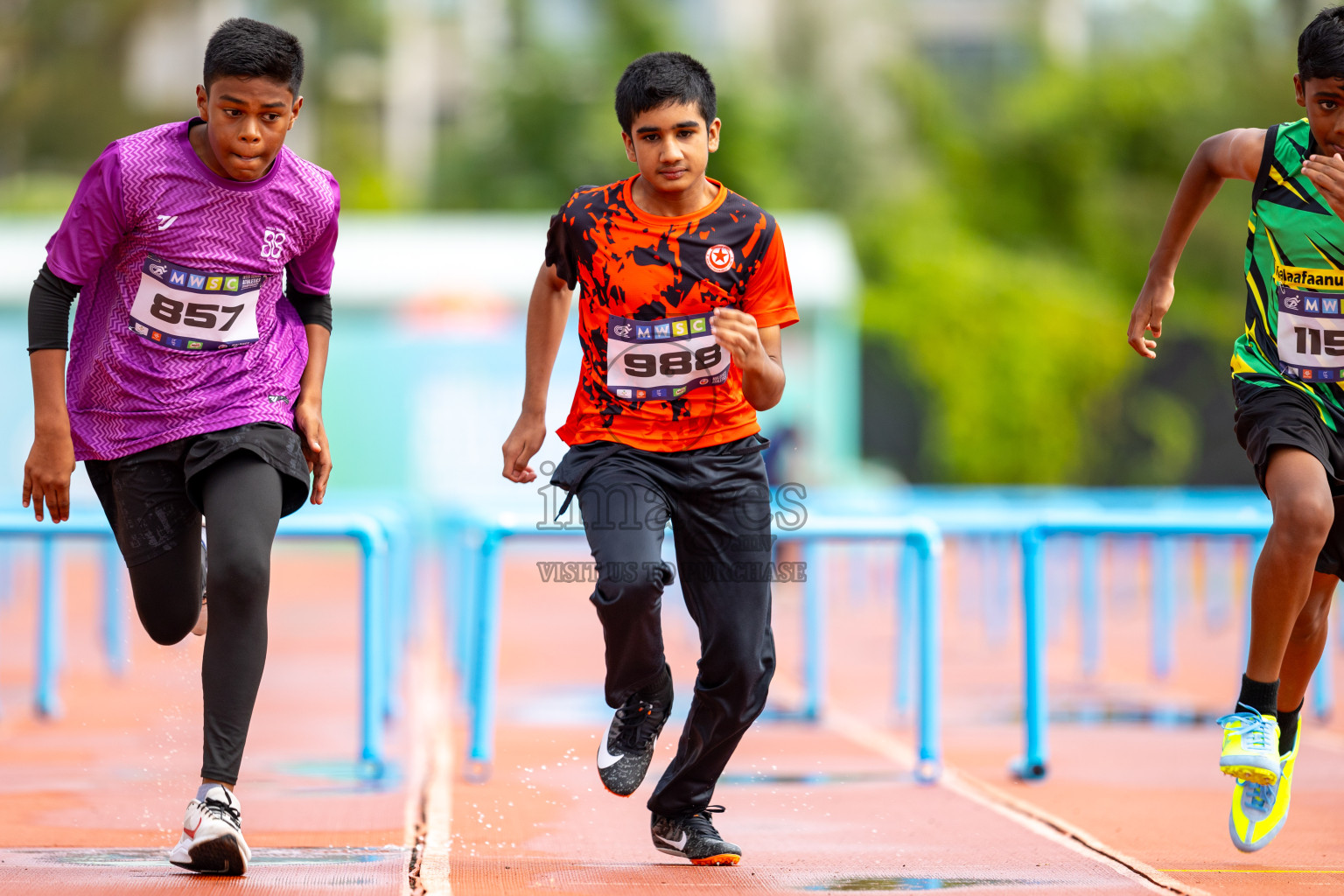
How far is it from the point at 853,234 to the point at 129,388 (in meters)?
34.5

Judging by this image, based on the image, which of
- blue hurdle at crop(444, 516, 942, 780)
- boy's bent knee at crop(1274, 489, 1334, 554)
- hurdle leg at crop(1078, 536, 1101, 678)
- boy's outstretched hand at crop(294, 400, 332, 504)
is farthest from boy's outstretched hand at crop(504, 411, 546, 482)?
hurdle leg at crop(1078, 536, 1101, 678)

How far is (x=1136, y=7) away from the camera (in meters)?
40.8

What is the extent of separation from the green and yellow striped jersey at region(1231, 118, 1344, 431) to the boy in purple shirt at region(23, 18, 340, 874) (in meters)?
2.46

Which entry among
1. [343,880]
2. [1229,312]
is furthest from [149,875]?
[1229,312]

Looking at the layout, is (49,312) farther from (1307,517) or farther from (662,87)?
(1307,517)

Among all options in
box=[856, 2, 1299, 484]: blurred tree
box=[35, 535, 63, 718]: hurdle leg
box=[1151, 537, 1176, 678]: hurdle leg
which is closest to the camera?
box=[35, 535, 63, 718]: hurdle leg

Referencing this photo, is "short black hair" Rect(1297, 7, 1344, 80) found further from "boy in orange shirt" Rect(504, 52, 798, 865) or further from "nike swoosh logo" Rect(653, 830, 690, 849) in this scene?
"nike swoosh logo" Rect(653, 830, 690, 849)

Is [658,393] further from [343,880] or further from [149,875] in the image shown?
[149,875]

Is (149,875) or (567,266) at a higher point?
(567,266)

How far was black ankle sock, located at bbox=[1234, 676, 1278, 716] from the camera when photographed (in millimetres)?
4094

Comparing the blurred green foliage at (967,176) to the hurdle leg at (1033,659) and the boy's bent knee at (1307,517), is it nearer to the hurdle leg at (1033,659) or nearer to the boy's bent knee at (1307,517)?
the hurdle leg at (1033,659)

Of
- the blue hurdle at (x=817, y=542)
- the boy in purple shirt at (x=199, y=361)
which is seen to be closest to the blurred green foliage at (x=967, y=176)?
the blue hurdle at (x=817, y=542)

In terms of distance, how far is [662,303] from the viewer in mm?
4145

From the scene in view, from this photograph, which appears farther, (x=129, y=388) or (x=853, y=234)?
(x=853, y=234)
